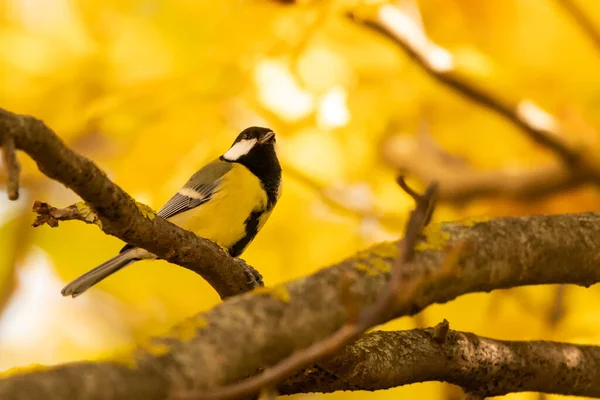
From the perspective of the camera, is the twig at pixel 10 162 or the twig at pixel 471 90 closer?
the twig at pixel 10 162

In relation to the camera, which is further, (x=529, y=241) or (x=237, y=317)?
(x=529, y=241)

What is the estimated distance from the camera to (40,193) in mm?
2359

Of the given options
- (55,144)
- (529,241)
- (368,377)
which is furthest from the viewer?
(368,377)

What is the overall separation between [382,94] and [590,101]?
0.59m

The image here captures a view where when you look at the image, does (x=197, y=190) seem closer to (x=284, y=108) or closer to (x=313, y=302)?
(x=284, y=108)

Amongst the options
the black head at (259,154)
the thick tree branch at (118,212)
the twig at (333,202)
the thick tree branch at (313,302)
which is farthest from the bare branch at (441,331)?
the black head at (259,154)

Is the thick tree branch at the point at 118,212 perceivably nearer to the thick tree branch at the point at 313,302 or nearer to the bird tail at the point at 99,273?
the thick tree branch at the point at 313,302

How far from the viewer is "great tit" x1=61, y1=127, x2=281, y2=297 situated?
94.8 inches

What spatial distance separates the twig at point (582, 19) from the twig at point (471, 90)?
0.97 ft

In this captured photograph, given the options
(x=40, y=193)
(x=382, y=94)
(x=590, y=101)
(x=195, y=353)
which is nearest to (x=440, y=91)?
(x=382, y=94)

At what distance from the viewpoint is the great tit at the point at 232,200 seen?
2408 mm

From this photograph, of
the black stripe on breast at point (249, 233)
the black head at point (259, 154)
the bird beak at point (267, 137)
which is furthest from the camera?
the bird beak at point (267, 137)

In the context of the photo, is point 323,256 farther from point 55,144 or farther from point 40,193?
point 55,144

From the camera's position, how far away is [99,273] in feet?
7.06
